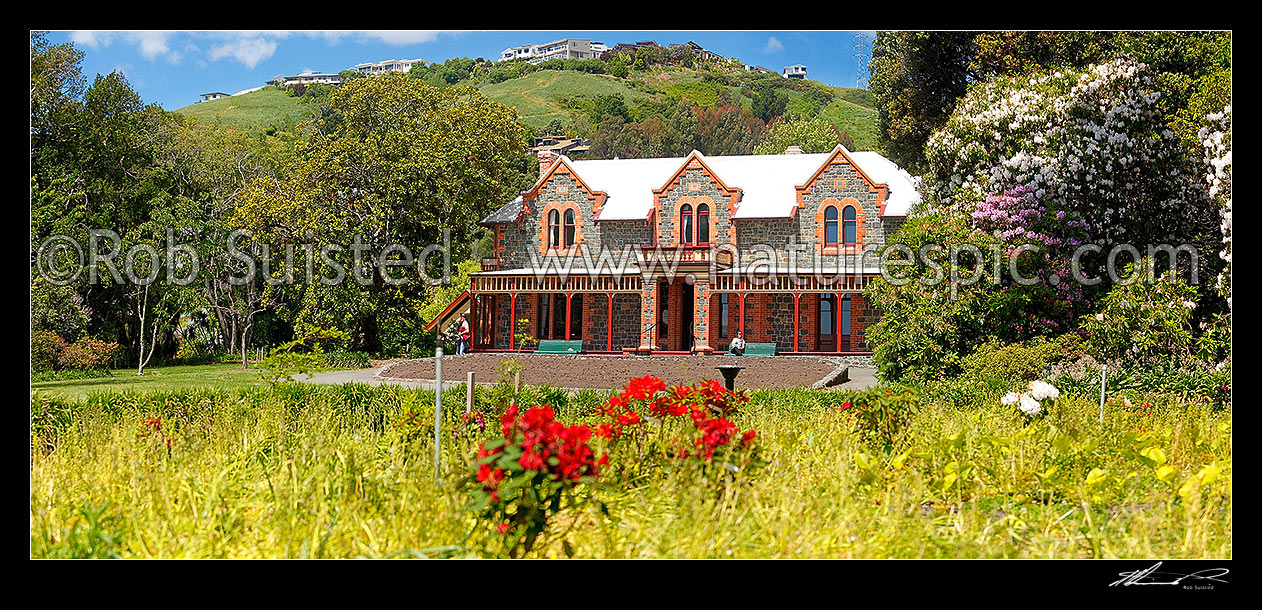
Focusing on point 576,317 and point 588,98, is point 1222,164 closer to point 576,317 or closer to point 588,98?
point 576,317

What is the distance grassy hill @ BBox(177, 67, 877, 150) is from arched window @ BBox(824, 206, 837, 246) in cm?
3259

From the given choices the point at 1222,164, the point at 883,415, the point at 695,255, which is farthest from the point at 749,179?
the point at 883,415

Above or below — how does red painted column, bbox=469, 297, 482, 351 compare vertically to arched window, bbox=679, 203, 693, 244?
below

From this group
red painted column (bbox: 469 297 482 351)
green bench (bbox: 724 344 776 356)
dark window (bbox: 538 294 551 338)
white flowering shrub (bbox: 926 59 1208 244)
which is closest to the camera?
white flowering shrub (bbox: 926 59 1208 244)

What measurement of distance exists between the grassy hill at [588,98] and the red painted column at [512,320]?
3198 cm

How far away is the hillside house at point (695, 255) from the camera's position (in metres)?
27.9

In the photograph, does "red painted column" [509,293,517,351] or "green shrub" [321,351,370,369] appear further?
"red painted column" [509,293,517,351]

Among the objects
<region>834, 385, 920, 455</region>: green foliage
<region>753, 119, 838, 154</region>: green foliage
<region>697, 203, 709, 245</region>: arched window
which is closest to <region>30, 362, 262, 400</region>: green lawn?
<region>834, 385, 920, 455</region>: green foliage

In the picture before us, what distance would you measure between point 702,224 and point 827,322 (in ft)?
15.9

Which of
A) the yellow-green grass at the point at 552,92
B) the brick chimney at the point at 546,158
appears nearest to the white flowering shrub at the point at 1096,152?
the brick chimney at the point at 546,158

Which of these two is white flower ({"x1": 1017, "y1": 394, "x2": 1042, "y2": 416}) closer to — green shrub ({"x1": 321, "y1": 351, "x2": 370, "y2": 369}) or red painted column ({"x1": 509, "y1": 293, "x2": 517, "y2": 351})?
green shrub ({"x1": 321, "y1": 351, "x2": 370, "y2": 369})

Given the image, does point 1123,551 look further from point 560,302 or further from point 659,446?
point 560,302

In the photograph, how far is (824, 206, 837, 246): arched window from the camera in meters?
28.7

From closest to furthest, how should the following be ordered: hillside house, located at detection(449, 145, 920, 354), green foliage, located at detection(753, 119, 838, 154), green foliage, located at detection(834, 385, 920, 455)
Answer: green foliage, located at detection(834, 385, 920, 455) < hillside house, located at detection(449, 145, 920, 354) < green foliage, located at detection(753, 119, 838, 154)
